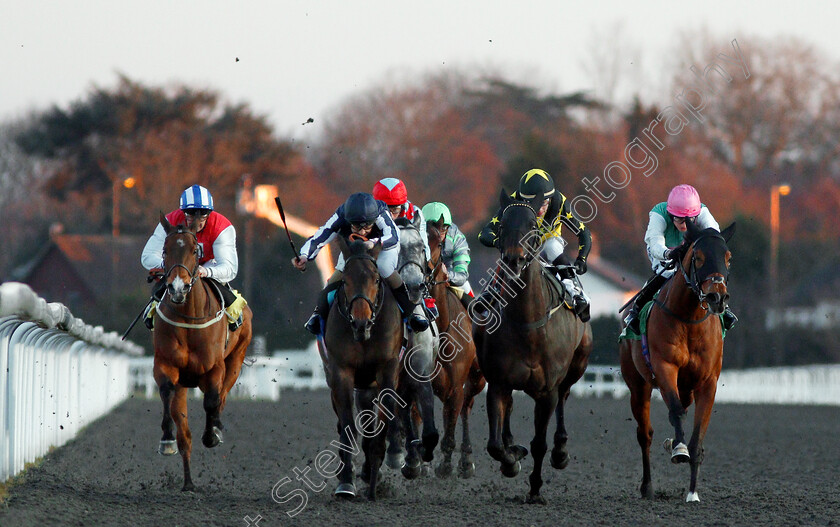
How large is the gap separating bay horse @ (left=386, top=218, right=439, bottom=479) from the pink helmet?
1967 millimetres

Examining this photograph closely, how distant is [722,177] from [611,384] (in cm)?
2195

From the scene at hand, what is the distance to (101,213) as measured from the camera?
4462cm

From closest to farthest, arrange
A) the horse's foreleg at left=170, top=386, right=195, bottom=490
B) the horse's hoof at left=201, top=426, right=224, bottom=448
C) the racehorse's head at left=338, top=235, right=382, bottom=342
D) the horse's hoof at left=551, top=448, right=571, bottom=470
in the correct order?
1. the racehorse's head at left=338, top=235, right=382, bottom=342
2. the horse's foreleg at left=170, top=386, right=195, bottom=490
3. the horse's hoof at left=551, top=448, right=571, bottom=470
4. the horse's hoof at left=201, top=426, right=224, bottom=448

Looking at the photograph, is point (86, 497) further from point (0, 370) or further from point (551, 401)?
point (551, 401)

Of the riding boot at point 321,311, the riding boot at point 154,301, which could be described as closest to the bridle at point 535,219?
the riding boot at point 321,311

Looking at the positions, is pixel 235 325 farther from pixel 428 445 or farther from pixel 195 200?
pixel 428 445

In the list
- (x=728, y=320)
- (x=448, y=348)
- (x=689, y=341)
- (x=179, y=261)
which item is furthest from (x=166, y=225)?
(x=728, y=320)

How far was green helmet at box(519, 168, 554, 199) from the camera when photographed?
8.67m

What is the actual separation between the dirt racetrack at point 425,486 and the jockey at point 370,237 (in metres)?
1.22

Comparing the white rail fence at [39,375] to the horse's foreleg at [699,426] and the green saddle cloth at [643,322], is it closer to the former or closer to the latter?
the green saddle cloth at [643,322]

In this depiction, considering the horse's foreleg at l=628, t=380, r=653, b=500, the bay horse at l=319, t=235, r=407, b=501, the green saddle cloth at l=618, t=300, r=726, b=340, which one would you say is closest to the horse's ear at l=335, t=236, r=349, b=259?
the bay horse at l=319, t=235, r=407, b=501

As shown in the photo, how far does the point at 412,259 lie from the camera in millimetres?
8180

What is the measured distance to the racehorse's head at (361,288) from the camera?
7.58 meters

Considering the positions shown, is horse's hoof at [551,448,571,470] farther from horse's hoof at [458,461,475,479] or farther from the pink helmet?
the pink helmet
